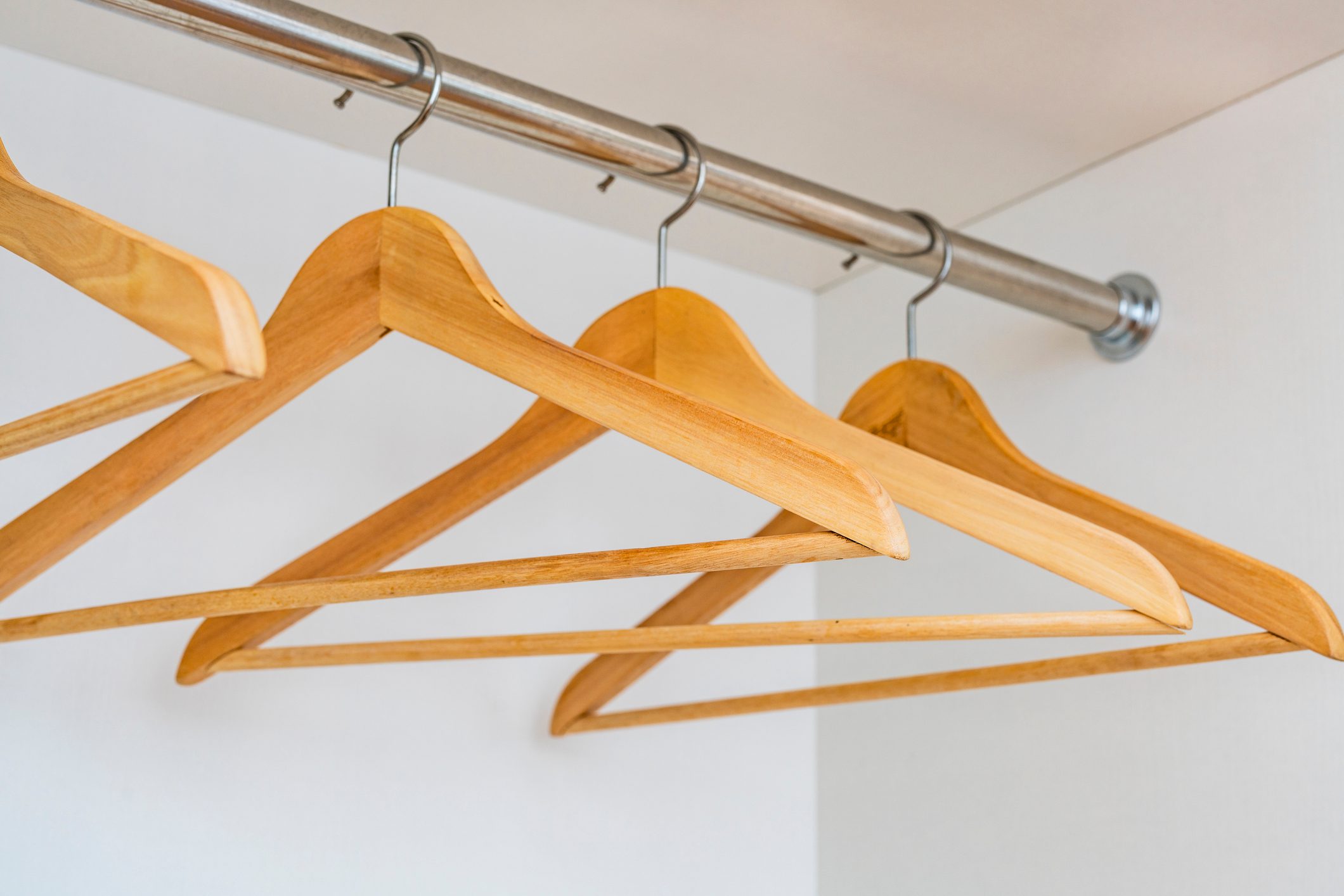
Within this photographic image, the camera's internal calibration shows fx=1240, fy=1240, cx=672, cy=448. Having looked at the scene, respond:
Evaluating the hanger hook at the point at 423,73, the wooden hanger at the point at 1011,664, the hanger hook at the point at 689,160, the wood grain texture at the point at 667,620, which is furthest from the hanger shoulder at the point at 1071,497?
the hanger hook at the point at 423,73

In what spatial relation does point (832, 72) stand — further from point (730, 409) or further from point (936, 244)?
point (730, 409)

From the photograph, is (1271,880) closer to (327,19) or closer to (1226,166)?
(1226,166)

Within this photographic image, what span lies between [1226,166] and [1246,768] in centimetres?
67

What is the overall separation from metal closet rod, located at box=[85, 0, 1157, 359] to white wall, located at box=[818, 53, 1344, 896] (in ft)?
0.32

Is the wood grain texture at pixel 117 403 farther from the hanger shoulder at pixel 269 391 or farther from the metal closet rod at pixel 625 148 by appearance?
the metal closet rod at pixel 625 148

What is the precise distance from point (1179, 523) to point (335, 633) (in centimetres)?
101

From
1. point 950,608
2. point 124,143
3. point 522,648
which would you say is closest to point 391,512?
point 522,648

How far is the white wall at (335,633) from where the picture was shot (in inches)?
54.2

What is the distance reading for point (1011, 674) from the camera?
100 cm

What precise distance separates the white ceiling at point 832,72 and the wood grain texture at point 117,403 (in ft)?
2.73

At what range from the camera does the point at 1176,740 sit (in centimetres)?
136

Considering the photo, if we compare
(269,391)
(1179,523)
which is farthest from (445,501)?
(1179,523)

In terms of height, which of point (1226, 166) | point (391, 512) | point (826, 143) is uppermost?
point (826, 143)

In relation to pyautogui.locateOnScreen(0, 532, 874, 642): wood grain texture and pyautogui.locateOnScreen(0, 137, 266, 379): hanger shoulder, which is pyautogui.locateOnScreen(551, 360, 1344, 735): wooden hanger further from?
pyautogui.locateOnScreen(0, 137, 266, 379): hanger shoulder
